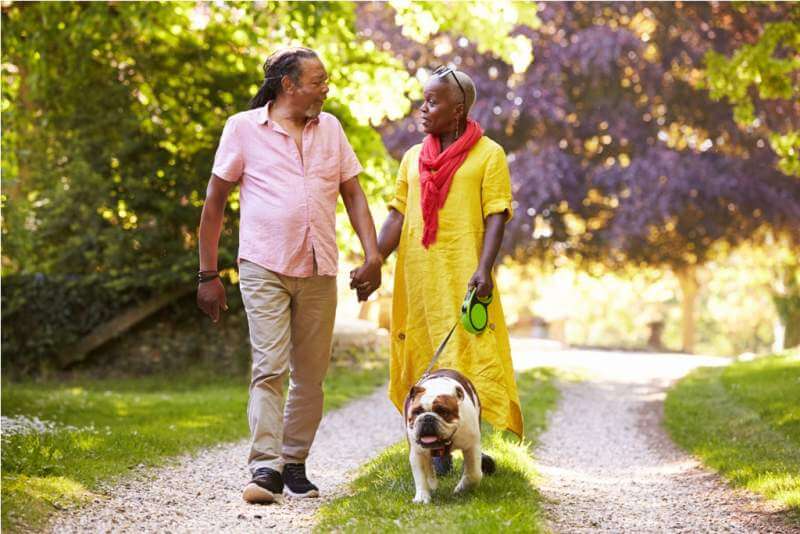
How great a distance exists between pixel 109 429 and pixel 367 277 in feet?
12.4

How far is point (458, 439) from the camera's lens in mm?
4867

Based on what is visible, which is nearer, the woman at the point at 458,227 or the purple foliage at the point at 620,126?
the woman at the point at 458,227

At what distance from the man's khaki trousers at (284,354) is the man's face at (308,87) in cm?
88

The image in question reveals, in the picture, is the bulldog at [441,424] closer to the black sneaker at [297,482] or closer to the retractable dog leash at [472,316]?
the retractable dog leash at [472,316]

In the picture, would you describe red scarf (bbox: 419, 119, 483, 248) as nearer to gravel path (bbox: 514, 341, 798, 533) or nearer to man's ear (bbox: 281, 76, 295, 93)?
man's ear (bbox: 281, 76, 295, 93)

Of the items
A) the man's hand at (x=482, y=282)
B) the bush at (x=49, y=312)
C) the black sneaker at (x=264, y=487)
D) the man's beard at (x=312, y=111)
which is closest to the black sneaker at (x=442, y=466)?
the black sneaker at (x=264, y=487)

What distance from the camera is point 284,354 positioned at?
540cm

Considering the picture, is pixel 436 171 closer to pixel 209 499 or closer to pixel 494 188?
pixel 494 188

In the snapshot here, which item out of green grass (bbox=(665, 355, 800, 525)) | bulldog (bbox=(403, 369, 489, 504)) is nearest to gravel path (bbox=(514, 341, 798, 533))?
green grass (bbox=(665, 355, 800, 525))

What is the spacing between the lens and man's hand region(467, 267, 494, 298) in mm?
5312

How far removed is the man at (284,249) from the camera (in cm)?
536

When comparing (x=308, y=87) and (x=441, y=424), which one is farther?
(x=308, y=87)

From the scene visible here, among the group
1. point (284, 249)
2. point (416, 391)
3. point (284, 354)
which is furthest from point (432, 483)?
point (284, 249)

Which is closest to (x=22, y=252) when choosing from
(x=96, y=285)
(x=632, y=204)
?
(x=96, y=285)
